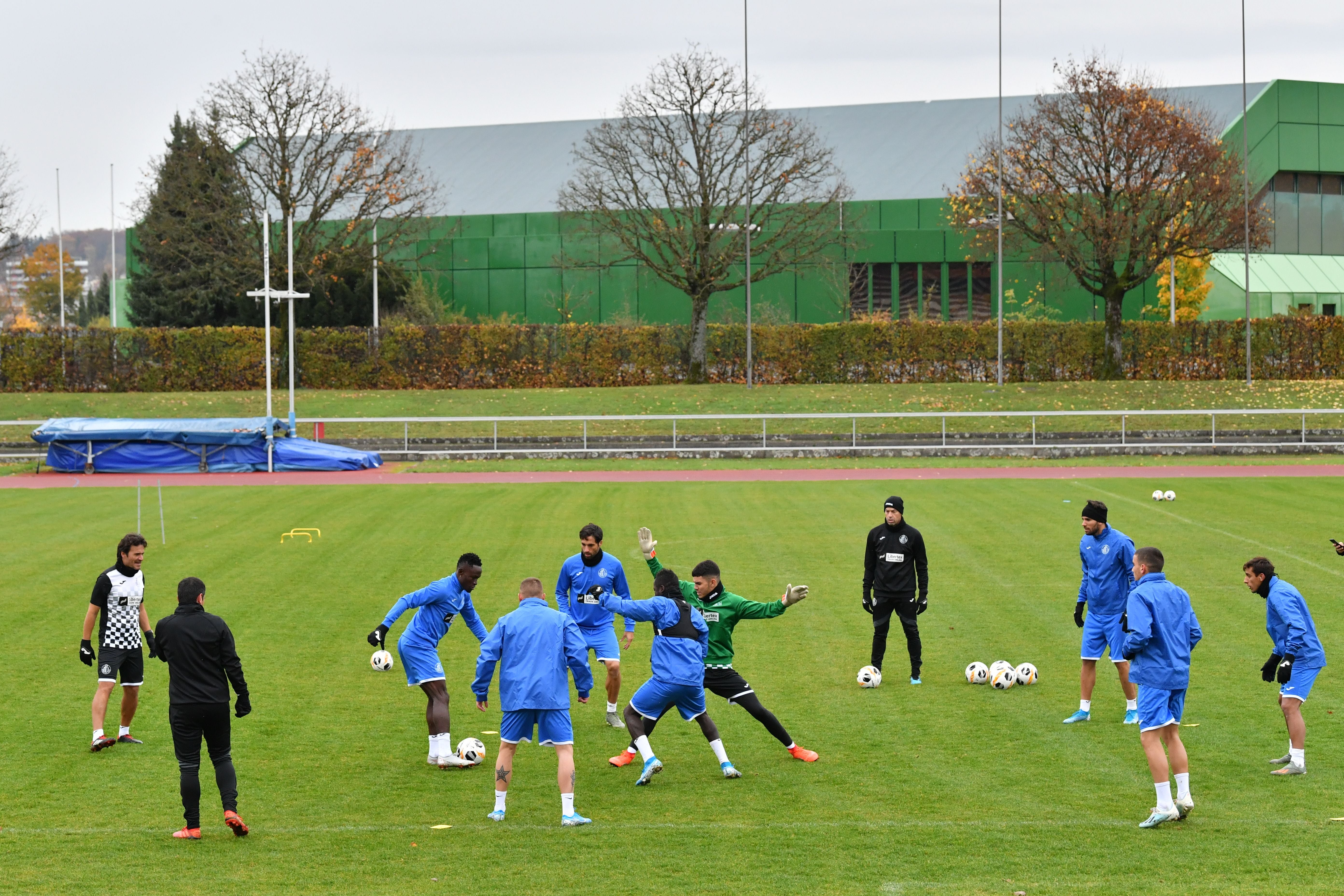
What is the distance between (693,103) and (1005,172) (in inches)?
477

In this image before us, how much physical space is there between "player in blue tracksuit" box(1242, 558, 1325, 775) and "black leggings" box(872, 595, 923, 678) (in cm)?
352

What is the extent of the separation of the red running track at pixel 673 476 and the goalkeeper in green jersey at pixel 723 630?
67.3 ft

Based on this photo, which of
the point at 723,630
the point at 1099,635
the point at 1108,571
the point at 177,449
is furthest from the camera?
the point at 177,449

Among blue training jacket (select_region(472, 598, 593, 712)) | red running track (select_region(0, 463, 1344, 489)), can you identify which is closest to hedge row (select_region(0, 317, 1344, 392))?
red running track (select_region(0, 463, 1344, 489))

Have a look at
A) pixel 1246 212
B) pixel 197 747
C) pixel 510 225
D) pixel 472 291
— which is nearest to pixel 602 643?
pixel 197 747

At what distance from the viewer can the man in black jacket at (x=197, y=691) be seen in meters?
8.45

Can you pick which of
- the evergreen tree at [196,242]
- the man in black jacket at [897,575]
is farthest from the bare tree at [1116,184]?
the man in black jacket at [897,575]

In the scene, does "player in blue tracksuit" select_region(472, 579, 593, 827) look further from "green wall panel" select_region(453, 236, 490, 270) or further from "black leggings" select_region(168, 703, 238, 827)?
"green wall panel" select_region(453, 236, 490, 270)

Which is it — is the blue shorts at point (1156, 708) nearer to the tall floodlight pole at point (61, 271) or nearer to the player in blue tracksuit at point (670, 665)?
the player in blue tracksuit at point (670, 665)

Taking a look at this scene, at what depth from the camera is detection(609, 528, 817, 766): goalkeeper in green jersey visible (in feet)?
32.4

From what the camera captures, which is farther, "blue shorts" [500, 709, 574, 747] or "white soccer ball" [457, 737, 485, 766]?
"white soccer ball" [457, 737, 485, 766]

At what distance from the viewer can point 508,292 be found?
63.1 meters

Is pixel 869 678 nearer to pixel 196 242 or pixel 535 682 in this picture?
pixel 535 682

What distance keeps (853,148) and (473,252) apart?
2035cm
